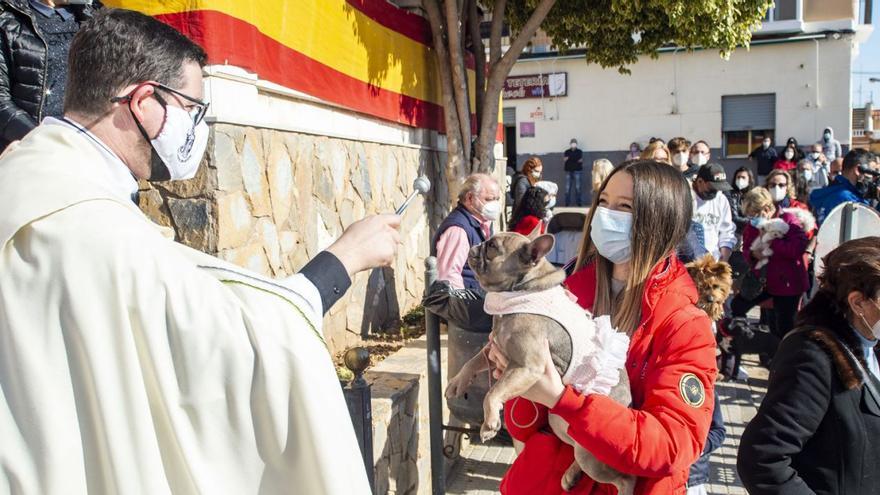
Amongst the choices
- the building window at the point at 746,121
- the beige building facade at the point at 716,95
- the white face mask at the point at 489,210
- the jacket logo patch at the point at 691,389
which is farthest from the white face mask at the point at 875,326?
the building window at the point at 746,121

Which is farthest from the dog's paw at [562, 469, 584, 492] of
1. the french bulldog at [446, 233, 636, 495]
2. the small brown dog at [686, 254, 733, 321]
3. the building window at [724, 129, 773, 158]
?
the building window at [724, 129, 773, 158]

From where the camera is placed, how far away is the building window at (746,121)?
80.2 ft

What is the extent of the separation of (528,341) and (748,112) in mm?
24889

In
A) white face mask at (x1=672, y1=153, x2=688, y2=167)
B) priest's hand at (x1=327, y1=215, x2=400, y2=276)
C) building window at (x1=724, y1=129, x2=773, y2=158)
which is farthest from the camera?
building window at (x1=724, y1=129, x2=773, y2=158)

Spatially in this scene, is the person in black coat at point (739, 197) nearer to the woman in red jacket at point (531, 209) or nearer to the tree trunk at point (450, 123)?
the woman in red jacket at point (531, 209)

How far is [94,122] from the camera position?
67.2 inches

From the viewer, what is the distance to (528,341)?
7.91ft

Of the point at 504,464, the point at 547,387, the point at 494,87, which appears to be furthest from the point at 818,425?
the point at 494,87

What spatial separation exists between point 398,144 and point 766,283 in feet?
13.7

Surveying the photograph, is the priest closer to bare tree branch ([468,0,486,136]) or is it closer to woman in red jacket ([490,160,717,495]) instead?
woman in red jacket ([490,160,717,495])

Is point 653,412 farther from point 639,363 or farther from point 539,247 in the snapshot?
point 539,247

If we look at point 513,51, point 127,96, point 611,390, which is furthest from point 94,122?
point 513,51

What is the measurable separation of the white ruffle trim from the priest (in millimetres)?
987

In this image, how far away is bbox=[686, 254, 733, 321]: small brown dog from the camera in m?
3.66
